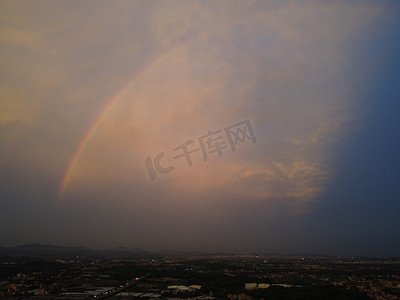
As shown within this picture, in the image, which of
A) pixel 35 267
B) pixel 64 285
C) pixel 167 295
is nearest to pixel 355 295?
pixel 167 295

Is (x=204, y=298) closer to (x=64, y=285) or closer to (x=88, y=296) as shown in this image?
(x=88, y=296)

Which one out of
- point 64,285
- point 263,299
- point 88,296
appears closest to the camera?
point 263,299

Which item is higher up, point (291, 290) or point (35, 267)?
point (35, 267)

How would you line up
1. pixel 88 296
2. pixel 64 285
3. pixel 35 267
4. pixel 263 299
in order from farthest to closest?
pixel 35 267 < pixel 64 285 < pixel 88 296 < pixel 263 299

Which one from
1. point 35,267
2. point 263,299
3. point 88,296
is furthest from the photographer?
point 35,267

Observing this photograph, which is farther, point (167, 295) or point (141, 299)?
point (167, 295)

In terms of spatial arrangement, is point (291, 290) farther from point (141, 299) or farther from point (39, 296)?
point (39, 296)

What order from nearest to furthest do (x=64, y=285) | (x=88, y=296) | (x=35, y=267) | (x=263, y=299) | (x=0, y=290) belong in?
(x=263, y=299) < (x=88, y=296) < (x=0, y=290) < (x=64, y=285) < (x=35, y=267)

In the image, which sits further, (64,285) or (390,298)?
(64,285)

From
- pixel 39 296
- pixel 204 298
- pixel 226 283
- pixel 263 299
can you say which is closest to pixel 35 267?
pixel 39 296
